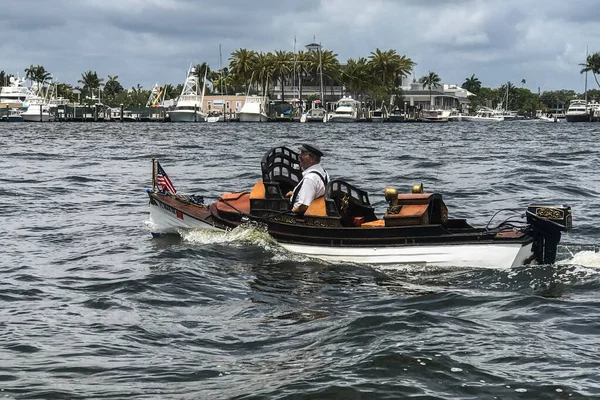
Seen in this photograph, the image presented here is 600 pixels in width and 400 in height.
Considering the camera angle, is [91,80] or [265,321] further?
[91,80]

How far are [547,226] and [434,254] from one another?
1.83 metres

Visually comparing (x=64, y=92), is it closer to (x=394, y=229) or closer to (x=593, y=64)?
(x=593, y=64)

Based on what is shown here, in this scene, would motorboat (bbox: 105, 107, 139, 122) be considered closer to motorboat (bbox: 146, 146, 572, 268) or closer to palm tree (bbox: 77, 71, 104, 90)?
palm tree (bbox: 77, 71, 104, 90)

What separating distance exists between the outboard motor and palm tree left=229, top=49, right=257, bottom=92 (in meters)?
147

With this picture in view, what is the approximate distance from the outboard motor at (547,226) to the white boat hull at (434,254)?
0.20 meters

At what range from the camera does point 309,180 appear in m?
14.8

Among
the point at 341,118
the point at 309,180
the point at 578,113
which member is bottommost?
the point at 309,180

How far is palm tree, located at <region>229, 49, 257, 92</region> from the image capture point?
158 metres

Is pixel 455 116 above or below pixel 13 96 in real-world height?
below

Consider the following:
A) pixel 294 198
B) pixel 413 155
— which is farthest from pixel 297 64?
pixel 294 198

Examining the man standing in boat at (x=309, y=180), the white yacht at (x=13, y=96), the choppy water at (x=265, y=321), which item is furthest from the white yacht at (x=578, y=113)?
the man standing in boat at (x=309, y=180)

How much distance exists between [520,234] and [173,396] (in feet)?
23.9

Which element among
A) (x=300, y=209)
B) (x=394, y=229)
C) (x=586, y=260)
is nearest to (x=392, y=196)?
(x=394, y=229)

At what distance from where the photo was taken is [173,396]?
829 cm
